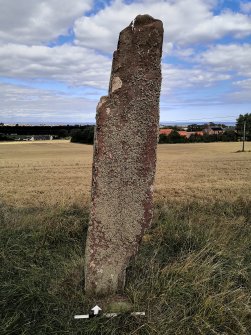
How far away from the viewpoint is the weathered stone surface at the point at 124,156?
398 cm

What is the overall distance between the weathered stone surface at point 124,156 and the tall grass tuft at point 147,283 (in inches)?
10.6

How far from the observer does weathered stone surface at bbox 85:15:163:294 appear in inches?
157

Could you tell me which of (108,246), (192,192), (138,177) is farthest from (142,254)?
(192,192)

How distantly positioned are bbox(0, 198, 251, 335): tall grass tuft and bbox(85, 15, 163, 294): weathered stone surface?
0.27 m

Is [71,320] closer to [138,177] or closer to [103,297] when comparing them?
[103,297]

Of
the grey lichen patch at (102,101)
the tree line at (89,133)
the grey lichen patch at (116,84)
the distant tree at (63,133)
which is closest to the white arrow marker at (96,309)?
the grey lichen patch at (102,101)

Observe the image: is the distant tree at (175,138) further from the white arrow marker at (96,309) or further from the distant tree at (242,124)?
the white arrow marker at (96,309)

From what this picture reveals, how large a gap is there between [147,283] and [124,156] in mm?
1310

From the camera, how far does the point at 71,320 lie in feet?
11.1

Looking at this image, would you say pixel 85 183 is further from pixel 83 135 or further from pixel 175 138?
pixel 175 138

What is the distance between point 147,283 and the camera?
392cm

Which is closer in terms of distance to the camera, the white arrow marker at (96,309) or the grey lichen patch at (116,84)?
the white arrow marker at (96,309)

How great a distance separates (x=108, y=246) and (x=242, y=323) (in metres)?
1.47

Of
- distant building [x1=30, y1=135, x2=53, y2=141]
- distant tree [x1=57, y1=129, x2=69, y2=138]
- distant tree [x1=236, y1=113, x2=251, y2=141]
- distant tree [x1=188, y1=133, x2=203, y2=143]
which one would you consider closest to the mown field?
distant tree [x1=188, y1=133, x2=203, y2=143]
